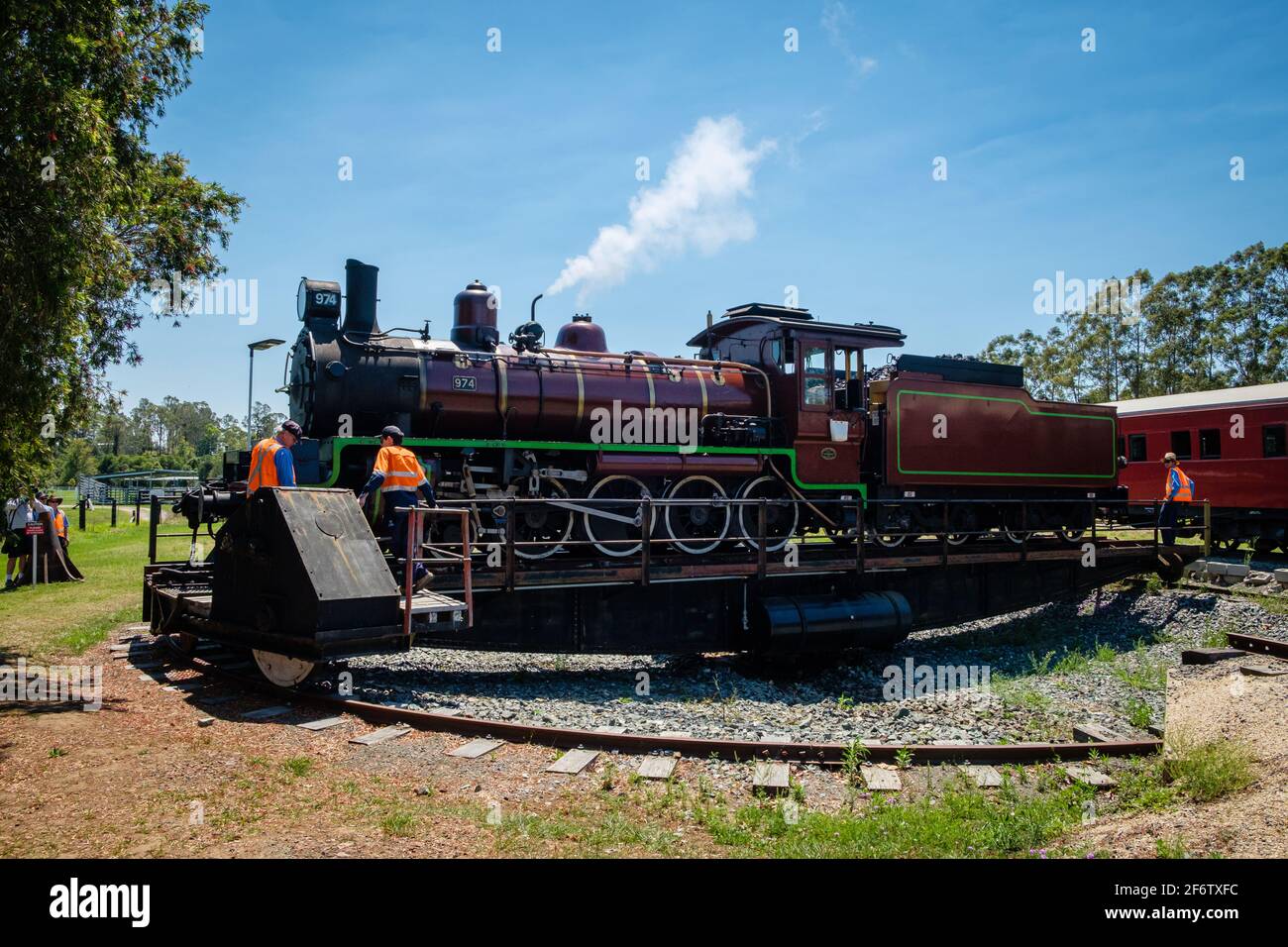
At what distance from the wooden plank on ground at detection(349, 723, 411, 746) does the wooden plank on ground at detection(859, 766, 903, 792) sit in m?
3.58

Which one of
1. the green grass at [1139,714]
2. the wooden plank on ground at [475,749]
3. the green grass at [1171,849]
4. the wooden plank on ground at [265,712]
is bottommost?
the green grass at [1139,714]

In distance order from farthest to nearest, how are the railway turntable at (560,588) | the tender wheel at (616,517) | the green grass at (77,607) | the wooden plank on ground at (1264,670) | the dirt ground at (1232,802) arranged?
1. the tender wheel at (616,517)
2. the green grass at (77,607)
3. the wooden plank on ground at (1264,670)
4. the railway turntable at (560,588)
5. the dirt ground at (1232,802)

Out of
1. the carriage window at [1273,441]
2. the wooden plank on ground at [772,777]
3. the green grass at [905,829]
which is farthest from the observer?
the carriage window at [1273,441]

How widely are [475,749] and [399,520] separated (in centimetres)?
305

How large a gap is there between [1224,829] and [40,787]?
6.95 meters

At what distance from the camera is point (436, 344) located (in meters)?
10.9

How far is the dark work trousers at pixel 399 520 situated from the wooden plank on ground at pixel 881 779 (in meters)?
4.67

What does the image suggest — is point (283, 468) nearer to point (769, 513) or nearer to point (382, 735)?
point (382, 735)

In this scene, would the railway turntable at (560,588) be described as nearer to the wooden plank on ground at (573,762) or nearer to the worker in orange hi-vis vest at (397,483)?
the worker in orange hi-vis vest at (397,483)

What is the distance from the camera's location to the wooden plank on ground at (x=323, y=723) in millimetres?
6297

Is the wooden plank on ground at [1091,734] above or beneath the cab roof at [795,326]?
beneath

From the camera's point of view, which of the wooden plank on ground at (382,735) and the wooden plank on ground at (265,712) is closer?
the wooden plank on ground at (382,735)

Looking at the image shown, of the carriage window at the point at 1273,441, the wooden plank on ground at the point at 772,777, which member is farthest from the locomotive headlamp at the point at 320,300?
the carriage window at the point at 1273,441
